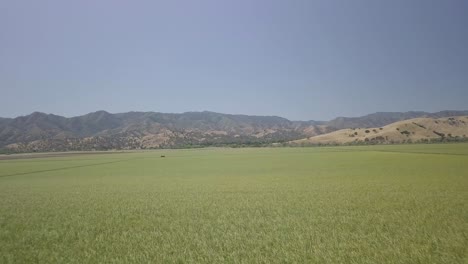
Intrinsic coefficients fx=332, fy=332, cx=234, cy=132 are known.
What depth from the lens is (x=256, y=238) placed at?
12055 mm

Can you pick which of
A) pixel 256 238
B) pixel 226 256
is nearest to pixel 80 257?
pixel 226 256

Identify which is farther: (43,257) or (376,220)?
(376,220)

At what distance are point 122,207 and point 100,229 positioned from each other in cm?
520

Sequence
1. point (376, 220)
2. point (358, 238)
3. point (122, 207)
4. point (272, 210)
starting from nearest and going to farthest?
point (358, 238) < point (376, 220) < point (272, 210) < point (122, 207)

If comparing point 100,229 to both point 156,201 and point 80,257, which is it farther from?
point 156,201

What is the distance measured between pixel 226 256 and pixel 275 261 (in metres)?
1.58

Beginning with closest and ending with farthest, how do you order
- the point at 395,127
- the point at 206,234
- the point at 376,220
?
1. the point at 206,234
2. the point at 376,220
3. the point at 395,127

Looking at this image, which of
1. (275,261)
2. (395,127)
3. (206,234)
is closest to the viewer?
(275,261)

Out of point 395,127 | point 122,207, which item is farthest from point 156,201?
point 395,127

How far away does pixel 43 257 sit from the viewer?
10805 mm

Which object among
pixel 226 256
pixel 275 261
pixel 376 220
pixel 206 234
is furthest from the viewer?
pixel 376 220

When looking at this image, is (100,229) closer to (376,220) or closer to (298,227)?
(298,227)

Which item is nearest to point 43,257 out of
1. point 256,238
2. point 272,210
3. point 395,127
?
point 256,238

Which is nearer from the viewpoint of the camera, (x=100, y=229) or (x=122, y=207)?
(x=100, y=229)
